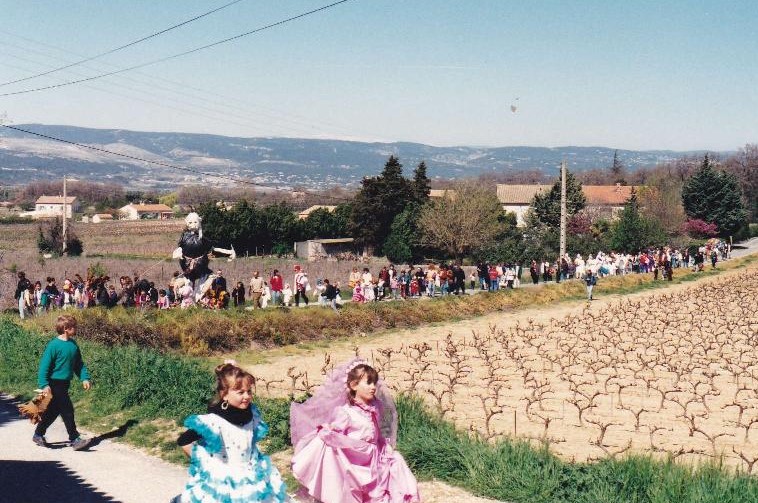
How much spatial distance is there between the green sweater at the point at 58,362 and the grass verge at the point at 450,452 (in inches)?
49.5

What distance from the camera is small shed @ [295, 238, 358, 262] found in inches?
2803

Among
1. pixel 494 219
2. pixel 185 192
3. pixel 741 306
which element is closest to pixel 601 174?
pixel 185 192

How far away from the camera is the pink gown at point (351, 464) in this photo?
280 inches

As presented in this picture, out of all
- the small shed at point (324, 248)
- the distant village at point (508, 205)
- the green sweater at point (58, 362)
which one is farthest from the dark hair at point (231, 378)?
the distant village at point (508, 205)

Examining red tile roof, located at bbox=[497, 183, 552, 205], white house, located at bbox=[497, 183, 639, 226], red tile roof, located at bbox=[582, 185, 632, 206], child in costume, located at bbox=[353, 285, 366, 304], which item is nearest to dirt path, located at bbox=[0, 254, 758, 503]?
child in costume, located at bbox=[353, 285, 366, 304]

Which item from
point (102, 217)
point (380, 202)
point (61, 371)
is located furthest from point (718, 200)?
point (102, 217)

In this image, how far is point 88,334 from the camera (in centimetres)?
1844

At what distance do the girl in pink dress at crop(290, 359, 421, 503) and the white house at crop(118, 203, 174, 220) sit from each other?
127651mm

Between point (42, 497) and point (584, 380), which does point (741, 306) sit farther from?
point (42, 497)

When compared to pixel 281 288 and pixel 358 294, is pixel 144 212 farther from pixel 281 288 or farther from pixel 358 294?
pixel 281 288

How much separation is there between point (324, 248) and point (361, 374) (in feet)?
215

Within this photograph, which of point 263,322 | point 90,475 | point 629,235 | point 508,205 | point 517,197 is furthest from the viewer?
point 517,197

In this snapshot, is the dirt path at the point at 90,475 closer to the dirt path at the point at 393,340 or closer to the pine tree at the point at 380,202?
the dirt path at the point at 393,340

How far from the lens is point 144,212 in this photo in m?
138
